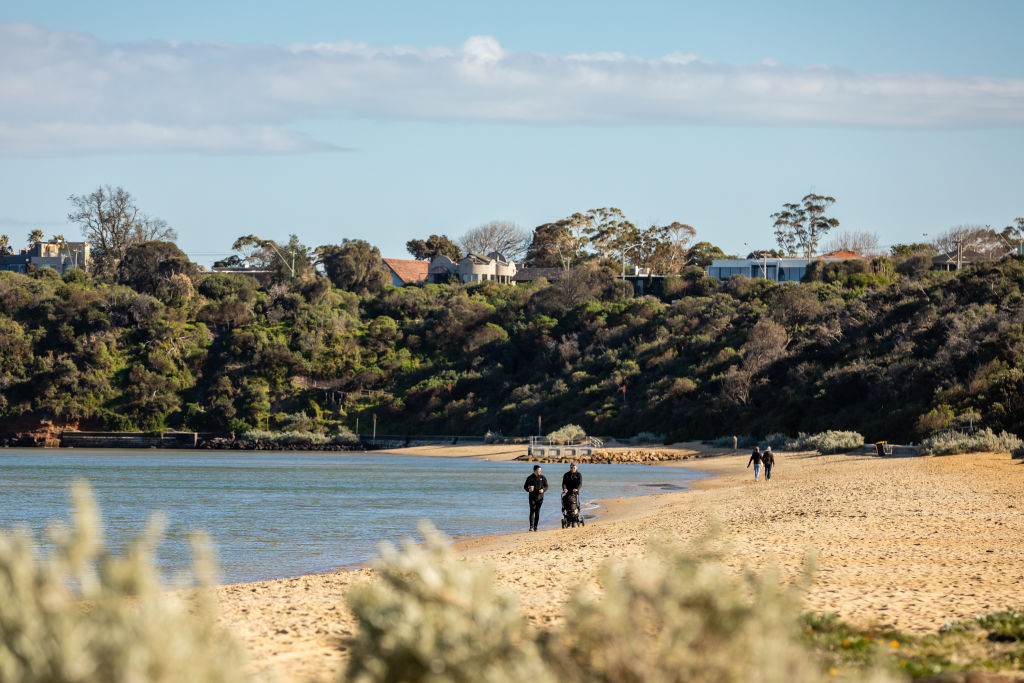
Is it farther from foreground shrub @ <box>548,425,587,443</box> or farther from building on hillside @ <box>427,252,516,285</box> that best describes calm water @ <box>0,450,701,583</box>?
building on hillside @ <box>427,252,516,285</box>

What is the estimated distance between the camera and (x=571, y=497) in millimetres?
20859

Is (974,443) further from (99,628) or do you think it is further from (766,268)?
(766,268)

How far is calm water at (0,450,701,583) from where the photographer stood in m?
18.7

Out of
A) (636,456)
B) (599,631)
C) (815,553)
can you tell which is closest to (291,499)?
(636,456)

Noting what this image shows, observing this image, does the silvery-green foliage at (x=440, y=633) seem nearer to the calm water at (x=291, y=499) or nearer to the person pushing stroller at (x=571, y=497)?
the calm water at (x=291, y=499)

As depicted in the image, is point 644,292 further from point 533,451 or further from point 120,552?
point 120,552

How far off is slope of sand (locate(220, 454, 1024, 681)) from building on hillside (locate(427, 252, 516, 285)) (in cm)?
7878

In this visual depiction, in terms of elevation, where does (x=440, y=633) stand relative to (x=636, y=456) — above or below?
above

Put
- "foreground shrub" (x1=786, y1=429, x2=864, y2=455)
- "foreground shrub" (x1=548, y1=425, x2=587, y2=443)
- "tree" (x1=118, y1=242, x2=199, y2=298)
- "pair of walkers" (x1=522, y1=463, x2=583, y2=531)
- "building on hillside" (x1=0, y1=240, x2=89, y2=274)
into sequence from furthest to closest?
"building on hillside" (x1=0, y1=240, x2=89, y2=274) < "tree" (x1=118, y1=242, x2=199, y2=298) < "foreground shrub" (x1=548, y1=425, x2=587, y2=443) < "foreground shrub" (x1=786, y1=429, x2=864, y2=455) < "pair of walkers" (x1=522, y1=463, x2=583, y2=531)

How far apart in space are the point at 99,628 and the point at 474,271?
102 meters

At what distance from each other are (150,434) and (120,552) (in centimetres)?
5623

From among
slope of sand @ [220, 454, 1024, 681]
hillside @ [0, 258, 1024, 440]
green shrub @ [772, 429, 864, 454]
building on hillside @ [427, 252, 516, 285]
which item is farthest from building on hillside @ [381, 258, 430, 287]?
slope of sand @ [220, 454, 1024, 681]

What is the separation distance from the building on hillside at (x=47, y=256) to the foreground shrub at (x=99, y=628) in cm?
12023

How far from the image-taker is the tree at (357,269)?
3871 inches
